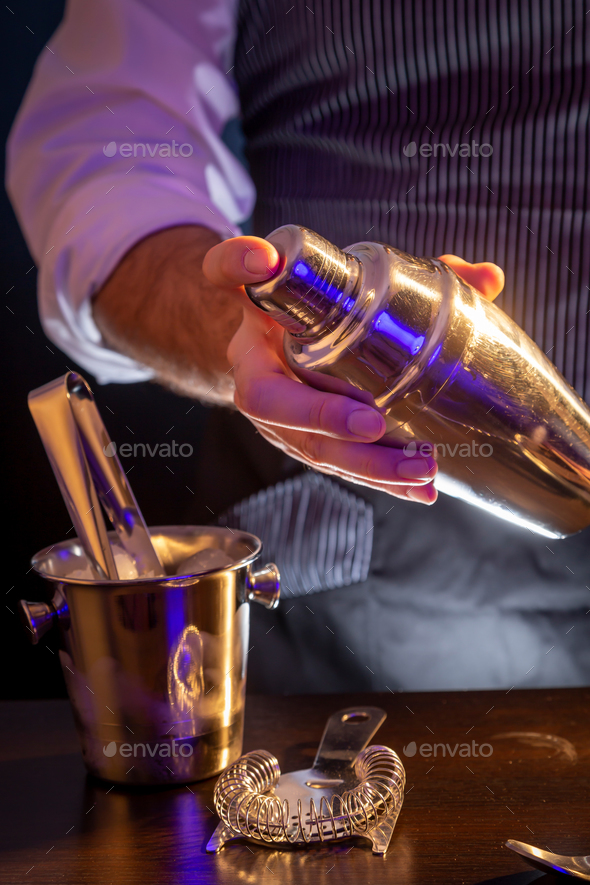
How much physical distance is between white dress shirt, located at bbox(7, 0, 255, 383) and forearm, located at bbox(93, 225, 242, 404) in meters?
0.03

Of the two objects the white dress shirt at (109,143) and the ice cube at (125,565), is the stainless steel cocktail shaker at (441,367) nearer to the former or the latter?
the ice cube at (125,565)

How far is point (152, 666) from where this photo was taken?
0.54 meters

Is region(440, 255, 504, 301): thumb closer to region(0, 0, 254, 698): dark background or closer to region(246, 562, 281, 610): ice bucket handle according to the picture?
region(246, 562, 281, 610): ice bucket handle

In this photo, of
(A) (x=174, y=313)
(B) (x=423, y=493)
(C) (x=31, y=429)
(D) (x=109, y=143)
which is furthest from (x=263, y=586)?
(C) (x=31, y=429)

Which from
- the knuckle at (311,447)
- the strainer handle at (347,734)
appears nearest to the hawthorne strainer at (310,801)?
the strainer handle at (347,734)

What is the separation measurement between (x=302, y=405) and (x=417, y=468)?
0.29 ft

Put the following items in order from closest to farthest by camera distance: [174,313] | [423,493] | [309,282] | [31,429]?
1. [309,282]
2. [423,493]
3. [174,313]
4. [31,429]

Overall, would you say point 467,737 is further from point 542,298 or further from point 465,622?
point 542,298

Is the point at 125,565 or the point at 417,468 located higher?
the point at 417,468

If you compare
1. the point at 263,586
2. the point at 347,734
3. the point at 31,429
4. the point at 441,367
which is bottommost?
the point at 31,429

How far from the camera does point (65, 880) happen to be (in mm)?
451

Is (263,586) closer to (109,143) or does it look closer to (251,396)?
(251,396)

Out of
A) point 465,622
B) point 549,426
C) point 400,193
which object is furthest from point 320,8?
point 465,622

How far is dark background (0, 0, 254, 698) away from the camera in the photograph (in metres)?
1.57
